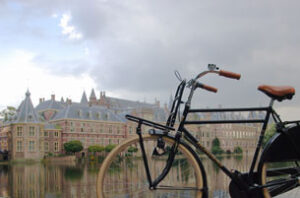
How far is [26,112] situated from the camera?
39.1 m

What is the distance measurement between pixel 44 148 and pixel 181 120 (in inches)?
1608

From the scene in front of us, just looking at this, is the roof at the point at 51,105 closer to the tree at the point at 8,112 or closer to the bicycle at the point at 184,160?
the tree at the point at 8,112

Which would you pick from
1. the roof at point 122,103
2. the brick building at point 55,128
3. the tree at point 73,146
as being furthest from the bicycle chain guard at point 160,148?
the roof at point 122,103

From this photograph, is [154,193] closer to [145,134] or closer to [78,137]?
[145,134]

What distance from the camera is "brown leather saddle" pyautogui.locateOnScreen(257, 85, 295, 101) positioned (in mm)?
2547

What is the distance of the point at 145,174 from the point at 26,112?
Answer: 39.9 m

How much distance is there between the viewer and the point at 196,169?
7.79 ft

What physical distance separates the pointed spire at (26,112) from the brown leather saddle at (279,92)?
130ft

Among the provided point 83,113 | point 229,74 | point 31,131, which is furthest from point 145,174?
point 83,113

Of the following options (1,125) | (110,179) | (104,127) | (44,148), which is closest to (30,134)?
(44,148)

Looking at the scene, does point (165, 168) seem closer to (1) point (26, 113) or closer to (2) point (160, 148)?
(2) point (160, 148)

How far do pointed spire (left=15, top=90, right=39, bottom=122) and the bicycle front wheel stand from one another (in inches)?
1541

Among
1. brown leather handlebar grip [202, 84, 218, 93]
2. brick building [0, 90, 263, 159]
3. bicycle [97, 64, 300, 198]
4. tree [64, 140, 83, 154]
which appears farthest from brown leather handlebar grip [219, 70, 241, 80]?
brick building [0, 90, 263, 159]

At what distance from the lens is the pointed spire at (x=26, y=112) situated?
1522 inches
